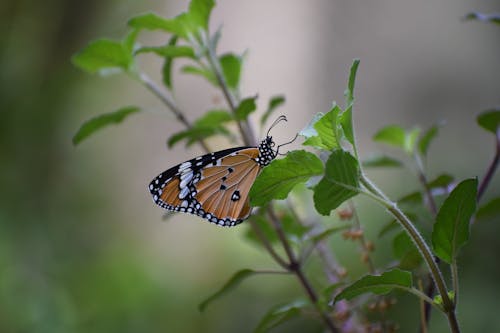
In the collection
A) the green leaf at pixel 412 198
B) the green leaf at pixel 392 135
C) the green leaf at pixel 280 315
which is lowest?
the green leaf at pixel 280 315

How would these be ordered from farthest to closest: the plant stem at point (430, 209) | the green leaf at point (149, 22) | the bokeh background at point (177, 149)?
the bokeh background at point (177, 149) < the green leaf at point (149, 22) < the plant stem at point (430, 209)

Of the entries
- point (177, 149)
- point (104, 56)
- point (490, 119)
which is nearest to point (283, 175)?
point (490, 119)

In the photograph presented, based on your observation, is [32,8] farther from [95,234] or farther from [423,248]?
[423,248]

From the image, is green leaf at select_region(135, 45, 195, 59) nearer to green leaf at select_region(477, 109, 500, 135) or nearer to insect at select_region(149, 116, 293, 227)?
insect at select_region(149, 116, 293, 227)

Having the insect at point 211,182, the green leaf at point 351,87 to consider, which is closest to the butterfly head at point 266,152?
the insect at point 211,182

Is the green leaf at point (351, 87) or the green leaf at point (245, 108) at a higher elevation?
the green leaf at point (245, 108)

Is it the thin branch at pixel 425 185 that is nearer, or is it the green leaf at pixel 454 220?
the green leaf at pixel 454 220

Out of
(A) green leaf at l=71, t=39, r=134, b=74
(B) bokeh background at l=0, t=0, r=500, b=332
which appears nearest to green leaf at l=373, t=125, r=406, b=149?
(A) green leaf at l=71, t=39, r=134, b=74

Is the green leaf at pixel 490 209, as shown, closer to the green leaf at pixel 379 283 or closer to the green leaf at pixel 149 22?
the green leaf at pixel 379 283
